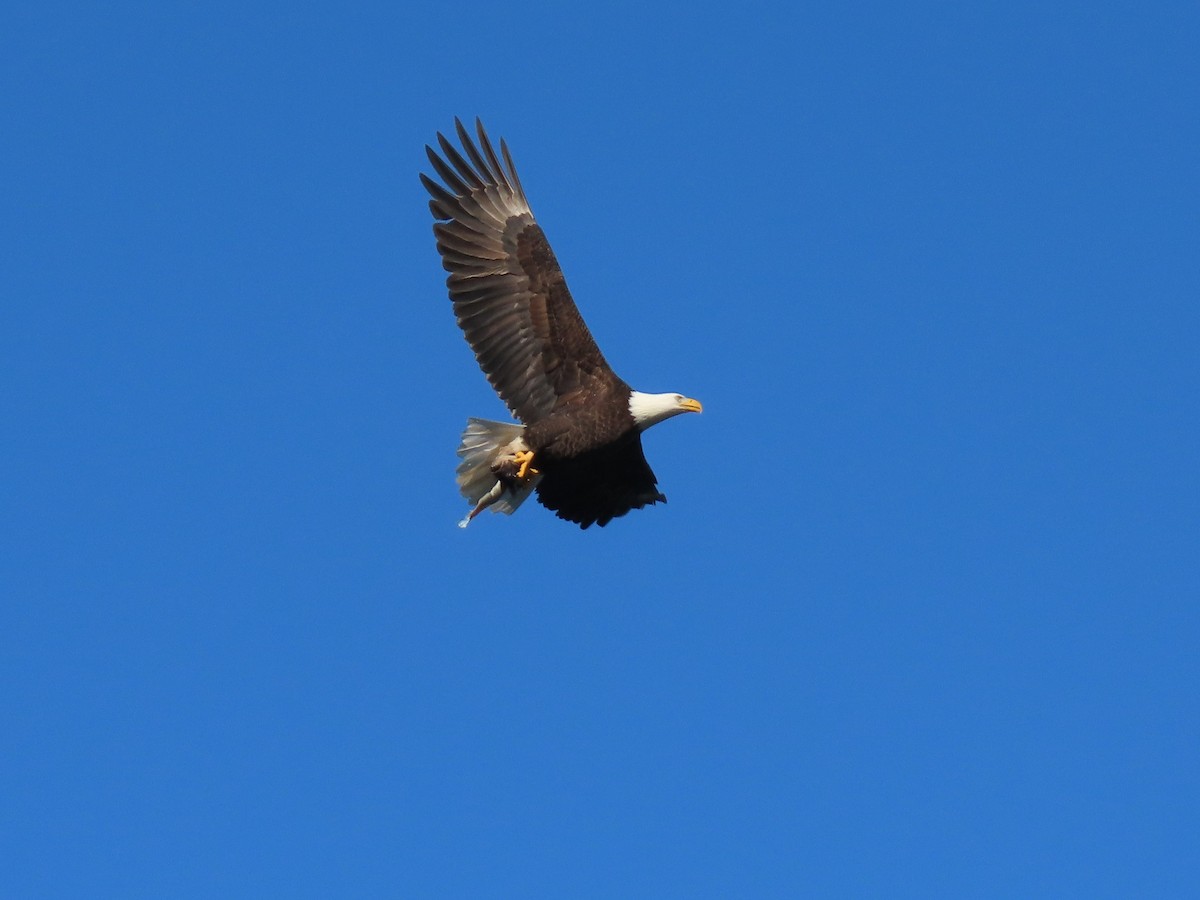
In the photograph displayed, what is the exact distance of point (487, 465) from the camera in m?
9.98

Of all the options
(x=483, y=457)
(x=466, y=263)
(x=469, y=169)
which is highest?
(x=469, y=169)

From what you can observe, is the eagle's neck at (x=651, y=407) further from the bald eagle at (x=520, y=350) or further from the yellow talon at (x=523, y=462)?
the yellow talon at (x=523, y=462)

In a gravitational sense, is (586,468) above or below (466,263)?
below

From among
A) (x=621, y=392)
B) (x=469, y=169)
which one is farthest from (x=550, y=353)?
(x=469, y=169)

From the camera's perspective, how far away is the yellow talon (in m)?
9.76

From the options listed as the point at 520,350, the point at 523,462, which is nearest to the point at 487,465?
the point at 523,462

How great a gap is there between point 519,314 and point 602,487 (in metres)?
1.45

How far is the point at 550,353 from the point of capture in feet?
32.0

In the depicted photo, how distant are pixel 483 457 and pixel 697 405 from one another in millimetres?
1448

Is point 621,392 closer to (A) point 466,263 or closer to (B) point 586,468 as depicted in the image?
(B) point 586,468

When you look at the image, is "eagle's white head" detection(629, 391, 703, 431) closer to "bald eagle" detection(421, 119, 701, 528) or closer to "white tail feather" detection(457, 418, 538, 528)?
"bald eagle" detection(421, 119, 701, 528)

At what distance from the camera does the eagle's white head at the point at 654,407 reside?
979 cm

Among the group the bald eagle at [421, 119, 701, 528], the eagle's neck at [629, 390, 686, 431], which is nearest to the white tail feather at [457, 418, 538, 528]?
the bald eagle at [421, 119, 701, 528]

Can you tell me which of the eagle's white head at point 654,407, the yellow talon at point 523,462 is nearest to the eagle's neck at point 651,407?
the eagle's white head at point 654,407
